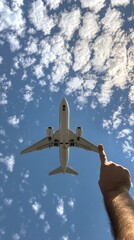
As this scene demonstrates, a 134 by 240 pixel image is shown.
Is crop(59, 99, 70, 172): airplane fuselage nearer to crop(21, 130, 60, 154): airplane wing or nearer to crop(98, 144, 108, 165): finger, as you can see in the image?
crop(21, 130, 60, 154): airplane wing

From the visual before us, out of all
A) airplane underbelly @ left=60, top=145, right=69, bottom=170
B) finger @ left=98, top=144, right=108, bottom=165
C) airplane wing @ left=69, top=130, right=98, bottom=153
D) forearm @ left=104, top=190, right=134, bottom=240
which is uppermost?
airplane wing @ left=69, top=130, right=98, bottom=153

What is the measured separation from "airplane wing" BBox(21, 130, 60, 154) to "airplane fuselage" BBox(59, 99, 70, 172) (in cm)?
231

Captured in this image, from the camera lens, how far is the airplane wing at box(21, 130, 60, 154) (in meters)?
65.2

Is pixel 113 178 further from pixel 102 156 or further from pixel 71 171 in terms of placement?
pixel 71 171

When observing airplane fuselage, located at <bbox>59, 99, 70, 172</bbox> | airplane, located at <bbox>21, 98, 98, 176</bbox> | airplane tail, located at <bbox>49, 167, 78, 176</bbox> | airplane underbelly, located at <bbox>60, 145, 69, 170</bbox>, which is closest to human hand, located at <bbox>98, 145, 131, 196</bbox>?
airplane fuselage, located at <bbox>59, 99, 70, 172</bbox>

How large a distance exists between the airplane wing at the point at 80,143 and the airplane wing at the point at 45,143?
2931 mm

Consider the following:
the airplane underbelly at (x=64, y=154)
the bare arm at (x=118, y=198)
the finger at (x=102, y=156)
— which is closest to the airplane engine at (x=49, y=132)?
the airplane underbelly at (x=64, y=154)

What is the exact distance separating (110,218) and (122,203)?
8.9 inches

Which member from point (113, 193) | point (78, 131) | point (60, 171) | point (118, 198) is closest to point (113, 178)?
point (113, 193)

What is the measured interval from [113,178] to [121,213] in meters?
0.89

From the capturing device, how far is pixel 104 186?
14.0 feet

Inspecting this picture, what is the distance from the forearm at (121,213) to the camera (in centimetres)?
300

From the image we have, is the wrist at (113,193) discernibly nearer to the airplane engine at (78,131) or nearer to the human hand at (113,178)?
the human hand at (113,178)

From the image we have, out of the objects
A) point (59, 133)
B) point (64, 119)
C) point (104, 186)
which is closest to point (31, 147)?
point (59, 133)
